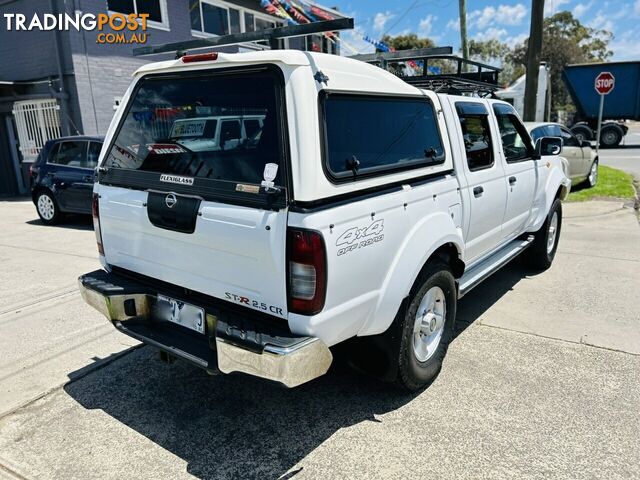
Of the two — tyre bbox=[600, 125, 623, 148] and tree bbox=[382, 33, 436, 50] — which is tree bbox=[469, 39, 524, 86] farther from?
tyre bbox=[600, 125, 623, 148]

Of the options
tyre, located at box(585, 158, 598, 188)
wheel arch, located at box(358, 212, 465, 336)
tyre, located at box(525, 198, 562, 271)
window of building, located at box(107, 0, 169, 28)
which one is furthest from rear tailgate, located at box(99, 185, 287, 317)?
tyre, located at box(585, 158, 598, 188)

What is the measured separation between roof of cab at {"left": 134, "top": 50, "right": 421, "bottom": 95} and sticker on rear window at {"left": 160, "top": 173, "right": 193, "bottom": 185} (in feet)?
2.17

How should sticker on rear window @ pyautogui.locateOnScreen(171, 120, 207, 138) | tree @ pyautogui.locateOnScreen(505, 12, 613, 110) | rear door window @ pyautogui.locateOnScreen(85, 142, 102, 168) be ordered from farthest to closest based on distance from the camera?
tree @ pyautogui.locateOnScreen(505, 12, 613, 110)
rear door window @ pyautogui.locateOnScreen(85, 142, 102, 168)
sticker on rear window @ pyautogui.locateOnScreen(171, 120, 207, 138)

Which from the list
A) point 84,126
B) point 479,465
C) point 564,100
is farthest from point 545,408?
point 564,100

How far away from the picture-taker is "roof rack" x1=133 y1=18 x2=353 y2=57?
2727 mm

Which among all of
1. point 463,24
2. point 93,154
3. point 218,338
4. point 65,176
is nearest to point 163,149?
point 218,338

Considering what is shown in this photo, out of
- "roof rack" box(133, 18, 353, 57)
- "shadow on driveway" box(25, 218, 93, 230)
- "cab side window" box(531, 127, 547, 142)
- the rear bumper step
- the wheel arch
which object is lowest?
"shadow on driveway" box(25, 218, 93, 230)

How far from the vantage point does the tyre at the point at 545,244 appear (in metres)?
5.71

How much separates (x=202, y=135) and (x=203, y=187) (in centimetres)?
39

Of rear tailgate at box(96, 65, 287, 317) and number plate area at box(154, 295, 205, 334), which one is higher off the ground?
rear tailgate at box(96, 65, 287, 317)

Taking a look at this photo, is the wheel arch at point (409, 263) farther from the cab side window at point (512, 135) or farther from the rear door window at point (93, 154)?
the rear door window at point (93, 154)

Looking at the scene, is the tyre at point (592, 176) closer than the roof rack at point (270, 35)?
No

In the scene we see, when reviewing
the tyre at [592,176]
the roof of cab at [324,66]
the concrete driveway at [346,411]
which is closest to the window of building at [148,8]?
the concrete driveway at [346,411]

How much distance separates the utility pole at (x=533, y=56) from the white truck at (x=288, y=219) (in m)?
10.2
